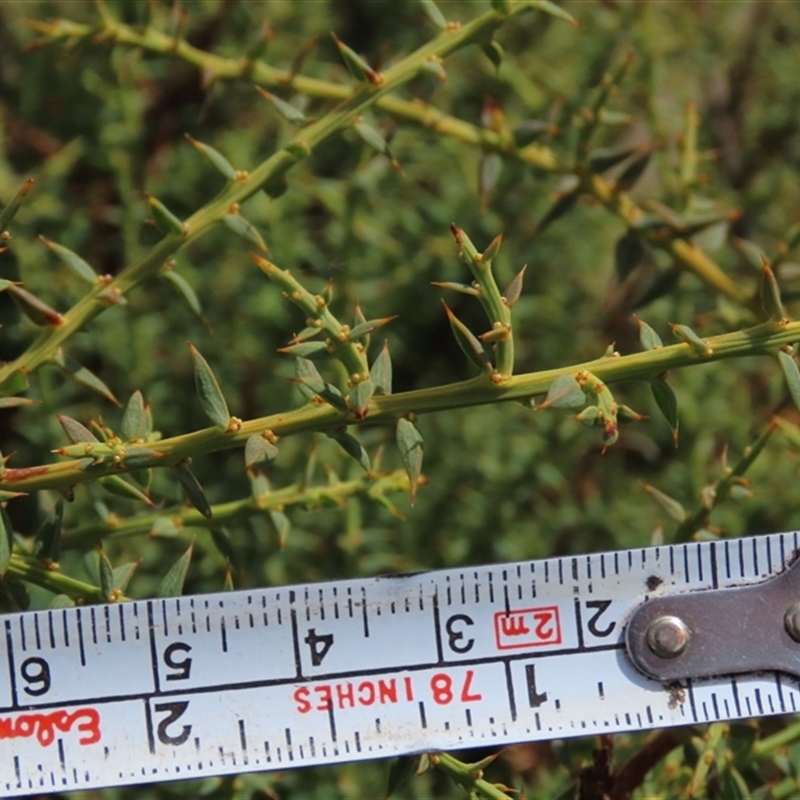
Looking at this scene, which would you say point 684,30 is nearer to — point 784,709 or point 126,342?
point 126,342

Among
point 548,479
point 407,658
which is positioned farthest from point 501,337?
point 548,479

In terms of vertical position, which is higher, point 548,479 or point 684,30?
point 684,30

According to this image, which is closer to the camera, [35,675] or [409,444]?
[409,444]

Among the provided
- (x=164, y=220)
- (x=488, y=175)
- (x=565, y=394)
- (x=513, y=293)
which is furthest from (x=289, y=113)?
(x=565, y=394)

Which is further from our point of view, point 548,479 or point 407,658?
point 548,479

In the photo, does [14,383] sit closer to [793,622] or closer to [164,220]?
[164,220]

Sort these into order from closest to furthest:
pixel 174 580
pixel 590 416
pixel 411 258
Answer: pixel 590 416 → pixel 174 580 → pixel 411 258

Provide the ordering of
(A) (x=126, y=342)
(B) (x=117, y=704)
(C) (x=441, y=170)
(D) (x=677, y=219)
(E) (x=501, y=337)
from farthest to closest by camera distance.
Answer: (C) (x=441, y=170) → (A) (x=126, y=342) → (D) (x=677, y=219) → (B) (x=117, y=704) → (E) (x=501, y=337)

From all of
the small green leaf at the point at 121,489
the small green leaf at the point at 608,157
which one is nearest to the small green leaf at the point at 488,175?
the small green leaf at the point at 608,157
